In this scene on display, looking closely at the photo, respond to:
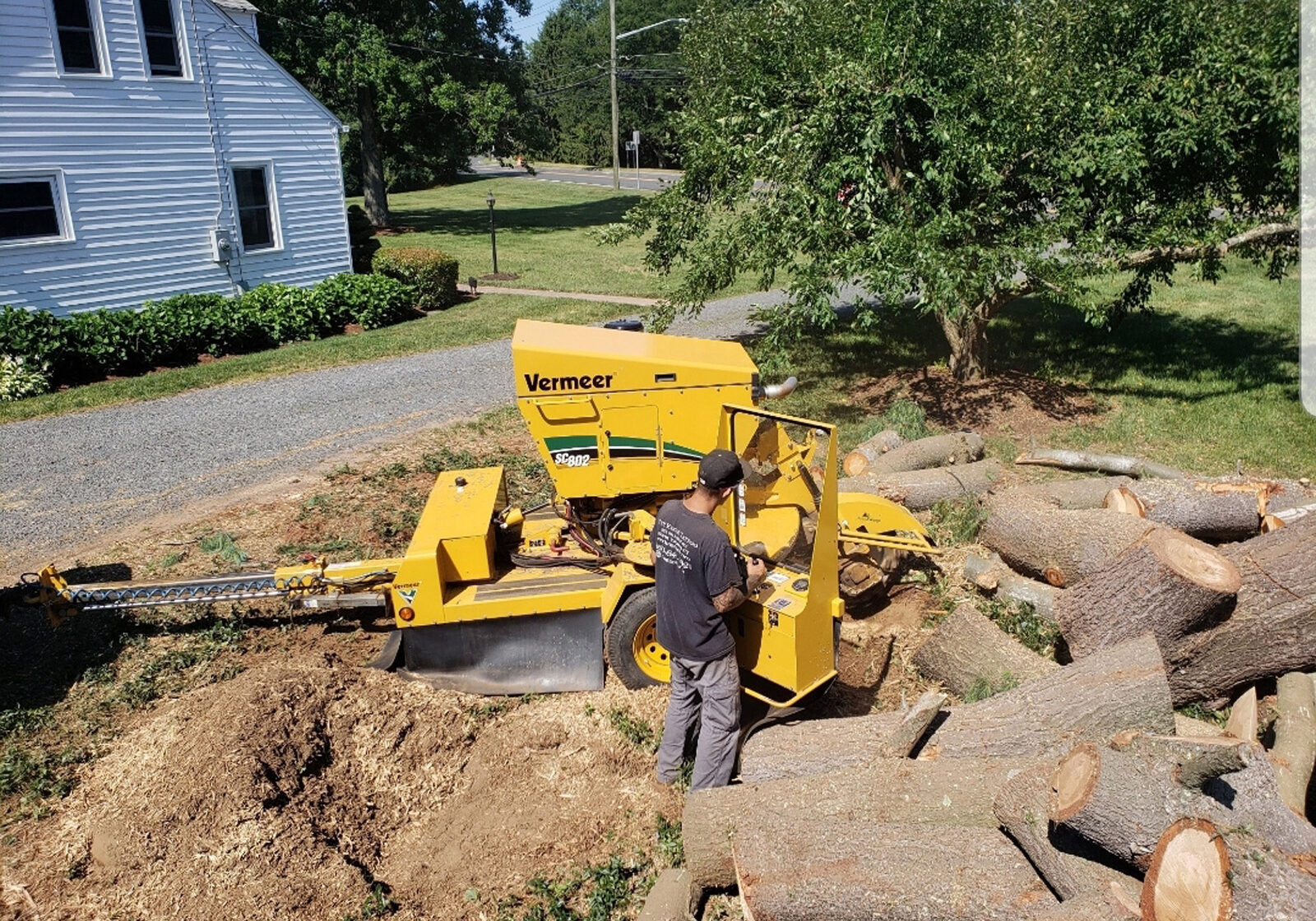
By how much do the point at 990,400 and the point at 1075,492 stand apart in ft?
14.0

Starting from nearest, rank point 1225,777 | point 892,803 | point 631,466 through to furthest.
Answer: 1. point 1225,777
2. point 892,803
3. point 631,466

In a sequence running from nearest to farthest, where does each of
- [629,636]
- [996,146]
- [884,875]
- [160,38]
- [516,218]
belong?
[884,875] → [629,636] → [996,146] → [160,38] → [516,218]

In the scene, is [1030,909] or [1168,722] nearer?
[1030,909]

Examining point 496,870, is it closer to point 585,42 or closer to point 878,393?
point 878,393

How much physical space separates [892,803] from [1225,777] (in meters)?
1.54

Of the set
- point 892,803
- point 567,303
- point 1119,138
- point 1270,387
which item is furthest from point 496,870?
point 567,303

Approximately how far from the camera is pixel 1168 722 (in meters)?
5.30

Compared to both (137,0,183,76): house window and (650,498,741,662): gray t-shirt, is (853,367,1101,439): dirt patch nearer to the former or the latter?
(650,498,741,662): gray t-shirt

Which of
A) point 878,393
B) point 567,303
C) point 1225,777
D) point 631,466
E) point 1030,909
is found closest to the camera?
point 1030,909

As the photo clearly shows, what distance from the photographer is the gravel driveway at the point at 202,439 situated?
1003cm

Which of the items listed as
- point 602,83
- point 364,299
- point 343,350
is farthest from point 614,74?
point 343,350

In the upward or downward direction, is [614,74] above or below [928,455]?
above

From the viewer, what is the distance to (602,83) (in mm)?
63125

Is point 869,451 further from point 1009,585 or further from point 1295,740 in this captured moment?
point 1295,740
